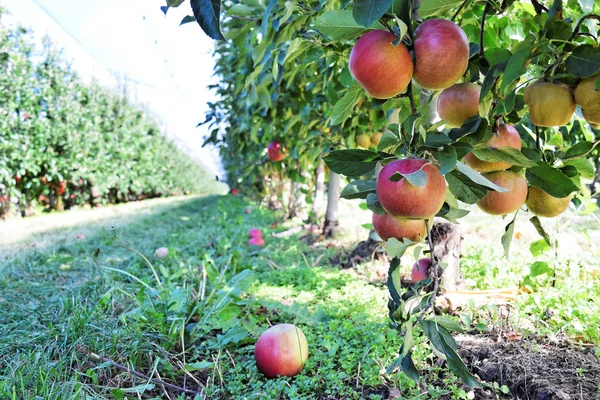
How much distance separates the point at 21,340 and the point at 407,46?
5.16ft

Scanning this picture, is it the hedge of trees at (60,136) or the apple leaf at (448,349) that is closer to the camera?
the apple leaf at (448,349)

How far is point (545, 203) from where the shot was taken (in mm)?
756

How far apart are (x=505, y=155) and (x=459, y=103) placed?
14cm

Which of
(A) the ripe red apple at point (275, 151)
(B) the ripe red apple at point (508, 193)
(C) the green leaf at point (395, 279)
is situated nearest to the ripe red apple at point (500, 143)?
(B) the ripe red apple at point (508, 193)

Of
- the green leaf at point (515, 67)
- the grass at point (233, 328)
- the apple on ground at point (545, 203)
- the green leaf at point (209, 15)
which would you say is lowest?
the grass at point (233, 328)

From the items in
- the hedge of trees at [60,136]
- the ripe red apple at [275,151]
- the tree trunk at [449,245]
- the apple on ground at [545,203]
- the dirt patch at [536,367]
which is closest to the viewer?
the apple on ground at [545,203]

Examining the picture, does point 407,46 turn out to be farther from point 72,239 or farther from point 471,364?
point 72,239

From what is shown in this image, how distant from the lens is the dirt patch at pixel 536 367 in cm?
105

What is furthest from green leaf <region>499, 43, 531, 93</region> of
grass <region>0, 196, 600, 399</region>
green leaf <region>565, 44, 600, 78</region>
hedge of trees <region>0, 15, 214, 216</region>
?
hedge of trees <region>0, 15, 214, 216</region>

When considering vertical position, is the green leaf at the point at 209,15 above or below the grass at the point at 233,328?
above

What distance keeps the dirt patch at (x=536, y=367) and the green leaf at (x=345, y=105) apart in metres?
0.87

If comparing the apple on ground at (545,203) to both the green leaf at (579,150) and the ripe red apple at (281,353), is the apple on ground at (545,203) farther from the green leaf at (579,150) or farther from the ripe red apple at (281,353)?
the ripe red apple at (281,353)

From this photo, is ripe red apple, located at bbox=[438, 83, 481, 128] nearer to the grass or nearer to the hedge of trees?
the grass

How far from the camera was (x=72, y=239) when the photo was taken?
4.11 meters
